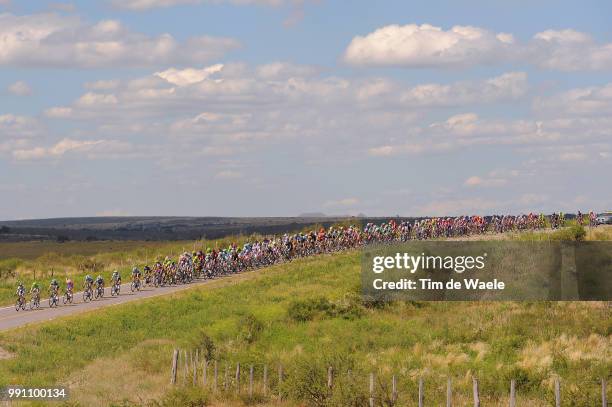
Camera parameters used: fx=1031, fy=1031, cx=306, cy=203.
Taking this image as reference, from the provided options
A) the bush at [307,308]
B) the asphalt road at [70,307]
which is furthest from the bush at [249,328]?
the asphalt road at [70,307]

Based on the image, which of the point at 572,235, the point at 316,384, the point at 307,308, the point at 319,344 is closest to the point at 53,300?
the point at 307,308

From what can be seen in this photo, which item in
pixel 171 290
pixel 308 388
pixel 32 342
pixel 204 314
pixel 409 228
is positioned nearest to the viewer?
pixel 308 388

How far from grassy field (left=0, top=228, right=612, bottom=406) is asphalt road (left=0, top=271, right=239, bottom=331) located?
221 centimetres

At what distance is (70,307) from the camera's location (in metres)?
55.5

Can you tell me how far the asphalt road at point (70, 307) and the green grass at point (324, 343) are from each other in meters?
2.23

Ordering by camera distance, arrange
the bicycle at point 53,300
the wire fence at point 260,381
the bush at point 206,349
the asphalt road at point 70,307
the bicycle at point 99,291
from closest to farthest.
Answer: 1. the wire fence at point 260,381
2. the bush at point 206,349
3. the asphalt road at point 70,307
4. the bicycle at point 53,300
5. the bicycle at point 99,291

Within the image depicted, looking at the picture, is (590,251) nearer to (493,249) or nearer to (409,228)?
(493,249)

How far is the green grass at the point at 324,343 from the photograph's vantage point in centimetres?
3244

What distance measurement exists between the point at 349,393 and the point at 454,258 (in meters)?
40.1

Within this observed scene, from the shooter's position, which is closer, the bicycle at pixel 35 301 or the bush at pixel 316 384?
the bush at pixel 316 384

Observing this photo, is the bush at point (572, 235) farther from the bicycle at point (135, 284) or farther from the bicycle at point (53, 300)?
the bicycle at point (53, 300)

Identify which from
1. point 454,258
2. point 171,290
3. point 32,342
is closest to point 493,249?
point 454,258

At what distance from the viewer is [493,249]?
6650cm

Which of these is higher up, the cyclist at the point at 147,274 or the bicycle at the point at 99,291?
the cyclist at the point at 147,274
